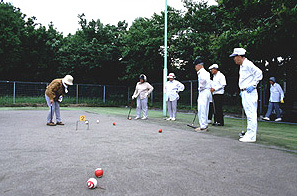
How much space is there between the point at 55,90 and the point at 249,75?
6163mm

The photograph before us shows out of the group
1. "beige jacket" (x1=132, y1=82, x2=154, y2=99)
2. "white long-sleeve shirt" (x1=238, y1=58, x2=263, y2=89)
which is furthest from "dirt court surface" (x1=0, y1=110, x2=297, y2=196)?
"beige jacket" (x1=132, y1=82, x2=154, y2=99)

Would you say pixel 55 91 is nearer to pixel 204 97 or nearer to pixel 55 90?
pixel 55 90

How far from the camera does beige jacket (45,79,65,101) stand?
8078 mm

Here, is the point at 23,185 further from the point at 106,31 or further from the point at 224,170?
the point at 106,31

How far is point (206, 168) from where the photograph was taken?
3.34 meters

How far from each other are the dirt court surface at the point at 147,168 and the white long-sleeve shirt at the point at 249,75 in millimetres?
1413

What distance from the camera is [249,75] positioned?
5488 millimetres

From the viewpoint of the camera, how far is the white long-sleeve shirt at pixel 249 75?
5.40 meters

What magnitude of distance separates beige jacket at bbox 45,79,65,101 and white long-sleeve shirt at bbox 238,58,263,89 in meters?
5.94

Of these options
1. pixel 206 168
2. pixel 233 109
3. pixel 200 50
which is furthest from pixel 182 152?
pixel 200 50

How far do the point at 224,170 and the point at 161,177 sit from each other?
3.06 feet

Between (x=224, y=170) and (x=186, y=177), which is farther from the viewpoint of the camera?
(x=224, y=170)

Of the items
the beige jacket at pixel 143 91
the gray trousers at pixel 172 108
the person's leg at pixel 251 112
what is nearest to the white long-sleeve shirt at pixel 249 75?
the person's leg at pixel 251 112

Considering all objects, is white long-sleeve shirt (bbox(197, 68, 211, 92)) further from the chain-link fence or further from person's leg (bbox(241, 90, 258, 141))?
the chain-link fence
